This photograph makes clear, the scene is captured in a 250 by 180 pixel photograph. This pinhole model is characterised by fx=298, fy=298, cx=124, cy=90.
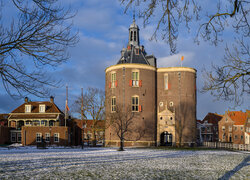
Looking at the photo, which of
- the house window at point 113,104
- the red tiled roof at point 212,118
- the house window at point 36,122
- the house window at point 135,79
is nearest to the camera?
the house window at point 135,79

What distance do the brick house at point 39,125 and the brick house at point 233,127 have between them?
38.1 m

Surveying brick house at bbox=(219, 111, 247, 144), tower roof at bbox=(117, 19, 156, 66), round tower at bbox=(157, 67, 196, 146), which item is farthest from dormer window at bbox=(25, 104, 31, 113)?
brick house at bbox=(219, 111, 247, 144)

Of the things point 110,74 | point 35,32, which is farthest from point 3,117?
point 35,32

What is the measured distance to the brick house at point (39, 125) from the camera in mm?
48094

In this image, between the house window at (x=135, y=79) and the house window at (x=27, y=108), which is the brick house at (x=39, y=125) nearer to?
the house window at (x=27, y=108)

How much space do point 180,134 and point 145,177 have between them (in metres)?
34.7

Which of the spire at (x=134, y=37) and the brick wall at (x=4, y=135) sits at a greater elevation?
the spire at (x=134, y=37)

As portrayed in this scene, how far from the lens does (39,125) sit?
169 ft

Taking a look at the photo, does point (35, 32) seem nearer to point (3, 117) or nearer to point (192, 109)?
point (192, 109)

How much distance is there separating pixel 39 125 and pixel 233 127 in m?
43.8

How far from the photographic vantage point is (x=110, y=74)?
46.6 meters

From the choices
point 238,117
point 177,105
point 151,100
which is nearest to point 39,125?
point 151,100

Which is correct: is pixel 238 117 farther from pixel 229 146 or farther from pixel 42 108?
pixel 42 108

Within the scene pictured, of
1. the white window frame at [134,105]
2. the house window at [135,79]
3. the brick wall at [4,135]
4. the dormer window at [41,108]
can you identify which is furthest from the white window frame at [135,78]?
the brick wall at [4,135]
